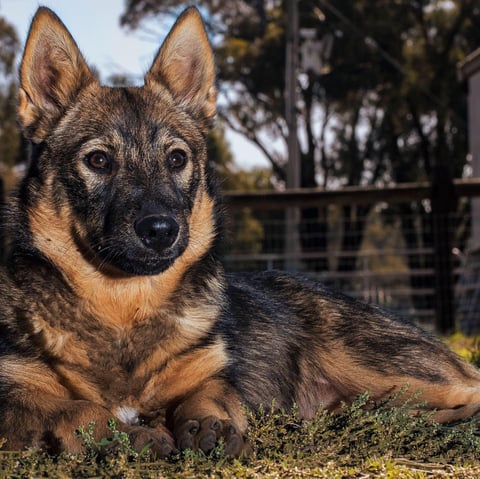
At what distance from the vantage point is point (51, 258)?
3914 millimetres

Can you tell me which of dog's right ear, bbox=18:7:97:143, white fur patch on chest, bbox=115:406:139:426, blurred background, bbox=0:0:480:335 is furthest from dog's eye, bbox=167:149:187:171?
blurred background, bbox=0:0:480:335

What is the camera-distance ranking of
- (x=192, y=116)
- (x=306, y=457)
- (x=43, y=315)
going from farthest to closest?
(x=192, y=116), (x=43, y=315), (x=306, y=457)

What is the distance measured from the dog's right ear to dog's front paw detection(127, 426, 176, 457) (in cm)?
167

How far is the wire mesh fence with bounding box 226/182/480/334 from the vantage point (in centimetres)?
1055

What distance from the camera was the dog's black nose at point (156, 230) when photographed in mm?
3646

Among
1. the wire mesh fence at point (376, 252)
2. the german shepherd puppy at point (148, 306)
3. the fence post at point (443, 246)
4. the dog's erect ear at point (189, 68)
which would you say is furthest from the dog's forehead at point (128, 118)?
the fence post at point (443, 246)

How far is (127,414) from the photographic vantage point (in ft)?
11.8

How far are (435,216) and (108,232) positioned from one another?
697 centimetres

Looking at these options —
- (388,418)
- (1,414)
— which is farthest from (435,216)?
(1,414)

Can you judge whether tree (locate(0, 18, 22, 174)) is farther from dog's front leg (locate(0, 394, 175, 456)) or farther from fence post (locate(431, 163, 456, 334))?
dog's front leg (locate(0, 394, 175, 456))

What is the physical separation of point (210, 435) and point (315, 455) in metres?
0.38

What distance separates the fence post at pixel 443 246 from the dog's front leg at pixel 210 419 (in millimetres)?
6828

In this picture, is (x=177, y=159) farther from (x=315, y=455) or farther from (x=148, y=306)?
(x=315, y=455)

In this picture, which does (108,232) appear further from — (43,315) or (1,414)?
(1,414)
